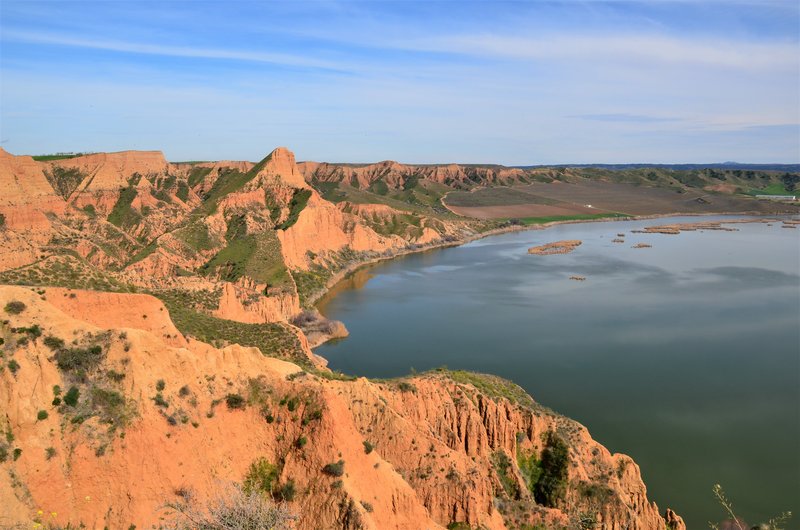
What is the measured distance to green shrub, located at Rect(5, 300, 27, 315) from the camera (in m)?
20.9

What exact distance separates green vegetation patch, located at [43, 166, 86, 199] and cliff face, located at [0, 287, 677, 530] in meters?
80.5

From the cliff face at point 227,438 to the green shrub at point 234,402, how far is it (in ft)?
0.18

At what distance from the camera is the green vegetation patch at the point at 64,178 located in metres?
95.7

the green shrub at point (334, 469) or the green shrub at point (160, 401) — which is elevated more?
the green shrub at point (160, 401)

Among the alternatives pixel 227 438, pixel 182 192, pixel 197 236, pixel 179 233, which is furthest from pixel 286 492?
pixel 182 192

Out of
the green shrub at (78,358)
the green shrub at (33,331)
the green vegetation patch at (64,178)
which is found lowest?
the green shrub at (78,358)

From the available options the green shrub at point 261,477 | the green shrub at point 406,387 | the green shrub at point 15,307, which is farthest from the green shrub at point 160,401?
the green shrub at point 406,387

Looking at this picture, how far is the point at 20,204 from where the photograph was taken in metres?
57.0

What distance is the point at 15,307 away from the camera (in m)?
21.1

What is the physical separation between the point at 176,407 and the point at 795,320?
222 ft

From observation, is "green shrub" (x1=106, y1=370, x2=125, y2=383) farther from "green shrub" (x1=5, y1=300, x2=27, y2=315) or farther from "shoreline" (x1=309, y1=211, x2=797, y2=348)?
"shoreline" (x1=309, y1=211, x2=797, y2=348)

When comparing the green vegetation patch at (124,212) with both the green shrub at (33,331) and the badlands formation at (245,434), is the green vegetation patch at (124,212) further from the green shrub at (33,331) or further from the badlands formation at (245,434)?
the green shrub at (33,331)

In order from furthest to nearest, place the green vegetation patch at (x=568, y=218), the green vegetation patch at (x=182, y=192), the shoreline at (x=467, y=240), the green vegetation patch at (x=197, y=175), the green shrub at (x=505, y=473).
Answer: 1. the green vegetation patch at (x=568, y=218)
2. the green vegetation patch at (x=197, y=175)
3. the green vegetation patch at (x=182, y=192)
4. the shoreline at (x=467, y=240)
5. the green shrub at (x=505, y=473)

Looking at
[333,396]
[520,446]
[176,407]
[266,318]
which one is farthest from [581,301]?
[176,407]
